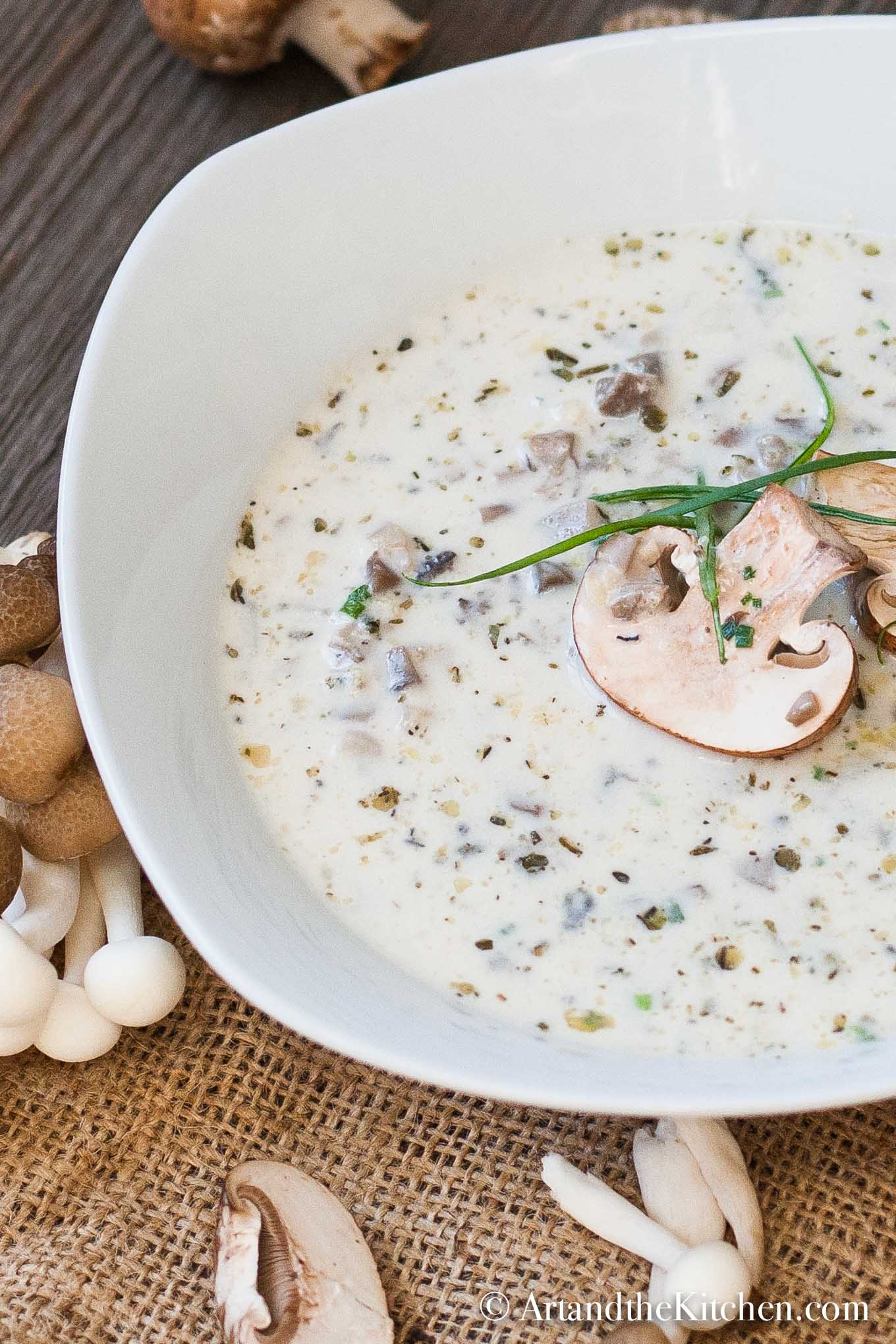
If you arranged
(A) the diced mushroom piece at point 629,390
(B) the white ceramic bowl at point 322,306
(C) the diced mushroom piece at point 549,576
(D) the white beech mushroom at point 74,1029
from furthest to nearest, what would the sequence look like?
(A) the diced mushroom piece at point 629,390
(C) the diced mushroom piece at point 549,576
(D) the white beech mushroom at point 74,1029
(B) the white ceramic bowl at point 322,306

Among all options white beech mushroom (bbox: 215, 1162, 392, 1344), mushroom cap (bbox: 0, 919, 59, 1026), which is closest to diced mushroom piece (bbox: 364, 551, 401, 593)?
mushroom cap (bbox: 0, 919, 59, 1026)

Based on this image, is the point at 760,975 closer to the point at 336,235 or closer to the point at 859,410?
the point at 859,410

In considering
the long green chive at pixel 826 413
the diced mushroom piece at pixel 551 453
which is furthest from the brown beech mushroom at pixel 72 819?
the long green chive at pixel 826 413

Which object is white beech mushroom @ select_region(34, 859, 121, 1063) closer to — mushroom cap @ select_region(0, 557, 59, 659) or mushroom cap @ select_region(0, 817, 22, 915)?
mushroom cap @ select_region(0, 817, 22, 915)

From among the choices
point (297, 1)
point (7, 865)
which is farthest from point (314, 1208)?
point (297, 1)

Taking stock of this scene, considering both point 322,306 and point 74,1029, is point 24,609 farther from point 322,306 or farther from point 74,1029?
point 322,306

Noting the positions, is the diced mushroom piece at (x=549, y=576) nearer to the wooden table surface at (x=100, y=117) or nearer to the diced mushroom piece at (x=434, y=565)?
the diced mushroom piece at (x=434, y=565)
